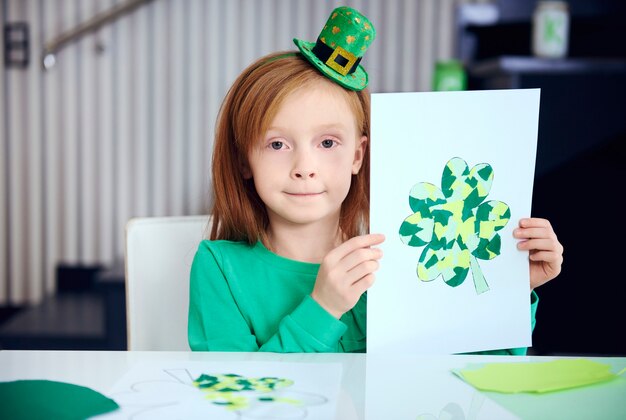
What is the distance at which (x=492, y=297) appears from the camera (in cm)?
90

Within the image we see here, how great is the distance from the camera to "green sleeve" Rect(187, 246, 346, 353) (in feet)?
3.12

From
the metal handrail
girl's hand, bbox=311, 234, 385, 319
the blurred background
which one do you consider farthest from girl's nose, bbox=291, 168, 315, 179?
the metal handrail

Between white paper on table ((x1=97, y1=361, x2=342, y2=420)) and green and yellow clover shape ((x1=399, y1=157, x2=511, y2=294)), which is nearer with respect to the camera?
white paper on table ((x1=97, y1=361, x2=342, y2=420))

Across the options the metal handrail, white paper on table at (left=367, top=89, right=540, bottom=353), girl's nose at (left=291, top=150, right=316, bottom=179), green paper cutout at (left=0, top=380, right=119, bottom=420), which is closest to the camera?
green paper cutout at (left=0, top=380, right=119, bottom=420)

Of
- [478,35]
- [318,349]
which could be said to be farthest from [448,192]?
[478,35]

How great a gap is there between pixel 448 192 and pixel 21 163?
282cm

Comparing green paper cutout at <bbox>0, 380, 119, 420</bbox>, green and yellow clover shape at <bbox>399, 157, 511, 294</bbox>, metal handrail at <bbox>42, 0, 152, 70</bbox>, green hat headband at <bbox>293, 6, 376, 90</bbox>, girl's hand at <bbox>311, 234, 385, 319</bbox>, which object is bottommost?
green paper cutout at <bbox>0, 380, 119, 420</bbox>

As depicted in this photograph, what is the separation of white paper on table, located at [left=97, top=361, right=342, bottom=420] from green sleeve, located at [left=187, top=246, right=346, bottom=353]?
0.44 ft

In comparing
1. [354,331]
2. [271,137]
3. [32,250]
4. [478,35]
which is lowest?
[32,250]

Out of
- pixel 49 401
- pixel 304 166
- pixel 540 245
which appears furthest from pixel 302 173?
pixel 49 401

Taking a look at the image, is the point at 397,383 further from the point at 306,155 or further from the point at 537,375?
the point at 306,155

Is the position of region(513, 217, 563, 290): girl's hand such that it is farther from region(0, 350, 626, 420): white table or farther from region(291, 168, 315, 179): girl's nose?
region(291, 168, 315, 179): girl's nose

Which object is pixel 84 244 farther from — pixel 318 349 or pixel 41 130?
pixel 318 349

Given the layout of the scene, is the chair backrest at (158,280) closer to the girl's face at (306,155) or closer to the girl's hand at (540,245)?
the girl's face at (306,155)
